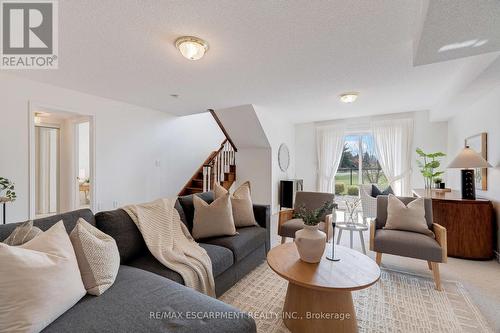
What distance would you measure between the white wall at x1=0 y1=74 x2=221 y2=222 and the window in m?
Result: 3.75

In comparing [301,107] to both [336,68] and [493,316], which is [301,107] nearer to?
[336,68]

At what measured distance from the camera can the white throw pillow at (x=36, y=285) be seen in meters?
0.98

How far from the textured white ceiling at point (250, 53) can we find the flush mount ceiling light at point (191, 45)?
0.06 meters

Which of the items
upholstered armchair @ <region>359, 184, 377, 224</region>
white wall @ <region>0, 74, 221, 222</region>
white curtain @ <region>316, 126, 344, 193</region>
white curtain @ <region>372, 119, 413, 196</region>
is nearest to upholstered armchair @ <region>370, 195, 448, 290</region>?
upholstered armchair @ <region>359, 184, 377, 224</region>

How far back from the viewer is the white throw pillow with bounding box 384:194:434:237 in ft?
8.61

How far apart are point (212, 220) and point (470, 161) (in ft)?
10.9

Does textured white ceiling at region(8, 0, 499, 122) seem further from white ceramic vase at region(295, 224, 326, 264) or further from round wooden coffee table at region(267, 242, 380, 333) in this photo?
round wooden coffee table at region(267, 242, 380, 333)

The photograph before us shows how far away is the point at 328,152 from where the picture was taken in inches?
240

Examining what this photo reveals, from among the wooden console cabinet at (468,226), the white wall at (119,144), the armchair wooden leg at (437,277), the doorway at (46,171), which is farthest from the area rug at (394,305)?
the doorway at (46,171)

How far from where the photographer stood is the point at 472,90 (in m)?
2.99

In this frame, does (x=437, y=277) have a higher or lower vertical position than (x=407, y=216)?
lower

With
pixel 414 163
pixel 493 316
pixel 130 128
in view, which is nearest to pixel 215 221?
pixel 493 316

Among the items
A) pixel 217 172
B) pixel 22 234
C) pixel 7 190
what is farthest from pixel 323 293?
pixel 217 172

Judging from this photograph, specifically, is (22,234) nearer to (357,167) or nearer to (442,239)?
(442,239)
